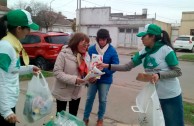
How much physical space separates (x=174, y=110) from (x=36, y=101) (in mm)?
1759

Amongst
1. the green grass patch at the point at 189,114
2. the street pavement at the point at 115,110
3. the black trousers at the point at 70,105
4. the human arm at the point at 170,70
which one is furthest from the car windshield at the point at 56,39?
the human arm at the point at 170,70

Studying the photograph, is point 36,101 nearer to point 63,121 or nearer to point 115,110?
point 63,121

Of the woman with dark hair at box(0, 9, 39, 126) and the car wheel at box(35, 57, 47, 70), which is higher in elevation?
the woman with dark hair at box(0, 9, 39, 126)

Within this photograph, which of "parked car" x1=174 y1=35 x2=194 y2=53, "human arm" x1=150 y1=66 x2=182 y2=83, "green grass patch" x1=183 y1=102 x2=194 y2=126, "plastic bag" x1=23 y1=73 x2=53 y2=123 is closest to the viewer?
"plastic bag" x1=23 y1=73 x2=53 y2=123

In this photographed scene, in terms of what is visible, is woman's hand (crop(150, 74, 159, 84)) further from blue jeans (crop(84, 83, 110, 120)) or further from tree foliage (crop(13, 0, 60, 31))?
tree foliage (crop(13, 0, 60, 31))

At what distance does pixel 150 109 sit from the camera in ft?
9.26

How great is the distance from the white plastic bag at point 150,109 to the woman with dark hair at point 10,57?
1.41m

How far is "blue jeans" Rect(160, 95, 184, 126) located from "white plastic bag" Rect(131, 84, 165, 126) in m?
0.38

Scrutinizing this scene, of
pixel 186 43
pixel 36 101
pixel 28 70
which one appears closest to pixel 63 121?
pixel 36 101

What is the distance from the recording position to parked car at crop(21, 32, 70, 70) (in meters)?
9.91

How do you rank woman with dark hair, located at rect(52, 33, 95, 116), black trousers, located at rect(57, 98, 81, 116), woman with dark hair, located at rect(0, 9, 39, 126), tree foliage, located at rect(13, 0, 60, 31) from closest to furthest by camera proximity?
1. woman with dark hair, located at rect(0, 9, 39, 126)
2. woman with dark hair, located at rect(52, 33, 95, 116)
3. black trousers, located at rect(57, 98, 81, 116)
4. tree foliage, located at rect(13, 0, 60, 31)

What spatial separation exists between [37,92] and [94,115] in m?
2.45

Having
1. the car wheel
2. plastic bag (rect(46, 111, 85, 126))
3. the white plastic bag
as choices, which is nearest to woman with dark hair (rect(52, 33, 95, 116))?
plastic bag (rect(46, 111, 85, 126))

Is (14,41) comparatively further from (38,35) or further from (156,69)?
(38,35)
